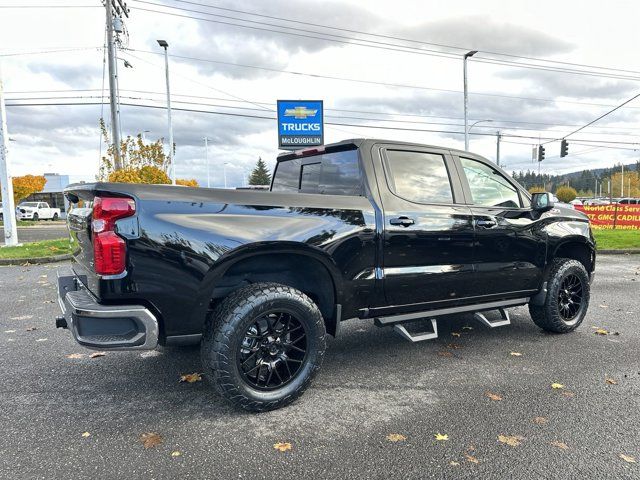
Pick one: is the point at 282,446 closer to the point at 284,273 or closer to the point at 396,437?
the point at 396,437

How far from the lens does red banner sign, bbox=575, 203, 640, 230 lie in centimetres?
1788

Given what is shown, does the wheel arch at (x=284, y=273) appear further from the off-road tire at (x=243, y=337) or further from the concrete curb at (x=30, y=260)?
the concrete curb at (x=30, y=260)

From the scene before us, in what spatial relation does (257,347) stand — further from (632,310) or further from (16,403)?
(632,310)

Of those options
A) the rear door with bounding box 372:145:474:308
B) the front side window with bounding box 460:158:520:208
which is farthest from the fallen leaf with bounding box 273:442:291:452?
the front side window with bounding box 460:158:520:208

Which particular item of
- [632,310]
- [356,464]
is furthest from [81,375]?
[632,310]

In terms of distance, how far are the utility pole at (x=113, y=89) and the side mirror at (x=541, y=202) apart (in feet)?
53.9

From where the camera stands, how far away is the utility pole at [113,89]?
692 inches

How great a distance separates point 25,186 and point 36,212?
12001 millimetres

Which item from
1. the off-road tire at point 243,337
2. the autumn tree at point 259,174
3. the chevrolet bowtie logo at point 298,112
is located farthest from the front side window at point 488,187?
the autumn tree at point 259,174

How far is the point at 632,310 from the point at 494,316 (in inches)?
79.8

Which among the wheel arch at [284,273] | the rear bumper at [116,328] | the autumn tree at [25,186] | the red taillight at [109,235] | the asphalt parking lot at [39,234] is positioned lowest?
the asphalt parking lot at [39,234]

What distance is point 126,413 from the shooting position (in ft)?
10.3

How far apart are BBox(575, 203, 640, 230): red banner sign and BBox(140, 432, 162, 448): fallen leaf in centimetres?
1889

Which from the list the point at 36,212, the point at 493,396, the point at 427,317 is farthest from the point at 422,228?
the point at 36,212
